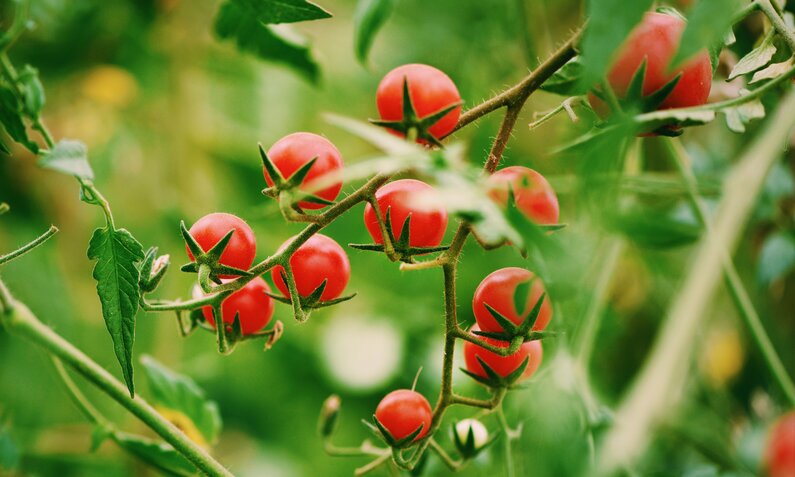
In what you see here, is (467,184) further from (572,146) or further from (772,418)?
(772,418)

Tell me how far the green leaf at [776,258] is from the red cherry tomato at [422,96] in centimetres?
44

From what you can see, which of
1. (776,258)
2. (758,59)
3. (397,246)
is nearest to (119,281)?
(397,246)

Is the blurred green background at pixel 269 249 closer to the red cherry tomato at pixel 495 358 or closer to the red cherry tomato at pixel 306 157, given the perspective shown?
the red cherry tomato at pixel 495 358

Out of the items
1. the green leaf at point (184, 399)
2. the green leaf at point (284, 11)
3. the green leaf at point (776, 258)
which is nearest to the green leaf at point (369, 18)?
the green leaf at point (284, 11)

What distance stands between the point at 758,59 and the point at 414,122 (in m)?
0.20

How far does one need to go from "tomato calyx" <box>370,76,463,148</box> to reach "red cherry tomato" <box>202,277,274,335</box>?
5.5 inches

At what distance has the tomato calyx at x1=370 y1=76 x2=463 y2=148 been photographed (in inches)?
14.4

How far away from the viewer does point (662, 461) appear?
939mm

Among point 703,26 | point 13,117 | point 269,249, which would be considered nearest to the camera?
point 703,26

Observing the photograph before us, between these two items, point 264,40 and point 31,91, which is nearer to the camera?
point 31,91

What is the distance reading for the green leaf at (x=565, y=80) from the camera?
0.38 meters

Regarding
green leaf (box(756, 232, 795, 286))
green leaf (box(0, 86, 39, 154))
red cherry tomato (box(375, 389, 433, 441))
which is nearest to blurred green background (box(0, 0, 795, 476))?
green leaf (box(756, 232, 795, 286))

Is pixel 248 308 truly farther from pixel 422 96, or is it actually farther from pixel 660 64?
pixel 660 64

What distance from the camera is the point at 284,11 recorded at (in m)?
0.43
